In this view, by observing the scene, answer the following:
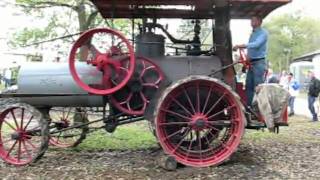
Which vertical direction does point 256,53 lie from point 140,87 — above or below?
above

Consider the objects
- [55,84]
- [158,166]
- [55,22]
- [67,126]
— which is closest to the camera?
[158,166]

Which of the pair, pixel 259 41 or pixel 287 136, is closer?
pixel 259 41

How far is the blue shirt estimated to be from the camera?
26.2 feet

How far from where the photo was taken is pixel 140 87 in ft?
25.2

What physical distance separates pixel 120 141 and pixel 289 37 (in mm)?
55550

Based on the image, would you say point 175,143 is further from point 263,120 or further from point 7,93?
point 7,93

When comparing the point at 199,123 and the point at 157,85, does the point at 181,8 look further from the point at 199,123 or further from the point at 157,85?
the point at 199,123

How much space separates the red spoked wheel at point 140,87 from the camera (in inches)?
302

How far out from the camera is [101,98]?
308 inches

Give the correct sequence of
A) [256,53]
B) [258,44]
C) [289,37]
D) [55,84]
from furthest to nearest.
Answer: [289,37] < [256,53] < [258,44] < [55,84]

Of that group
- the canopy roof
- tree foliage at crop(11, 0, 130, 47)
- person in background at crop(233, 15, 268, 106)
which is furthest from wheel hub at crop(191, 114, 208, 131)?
tree foliage at crop(11, 0, 130, 47)

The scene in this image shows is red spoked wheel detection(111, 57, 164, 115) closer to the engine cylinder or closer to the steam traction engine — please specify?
the steam traction engine

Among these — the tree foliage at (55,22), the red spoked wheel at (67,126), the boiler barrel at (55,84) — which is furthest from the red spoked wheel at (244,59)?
the tree foliage at (55,22)

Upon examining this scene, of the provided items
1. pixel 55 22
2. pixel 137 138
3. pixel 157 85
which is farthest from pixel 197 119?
pixel 55 22
